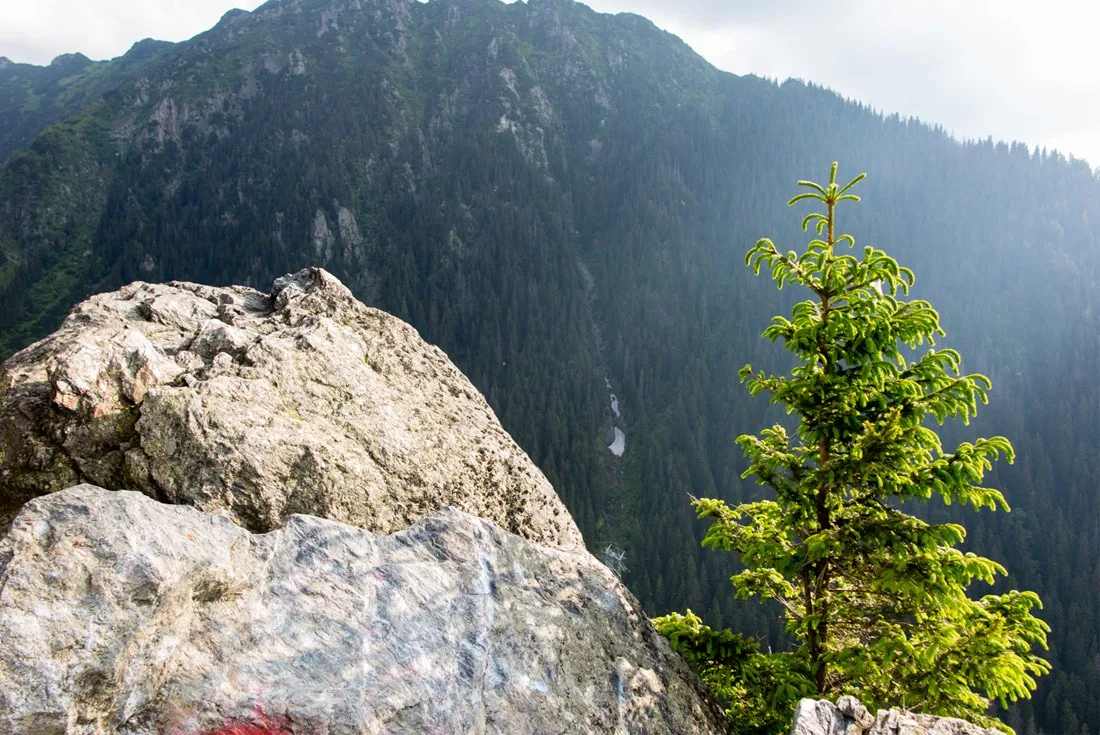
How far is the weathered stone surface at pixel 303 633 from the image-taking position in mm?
5309

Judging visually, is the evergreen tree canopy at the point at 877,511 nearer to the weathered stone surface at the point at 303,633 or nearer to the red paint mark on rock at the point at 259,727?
the weathered stone surface at the point at 303,633

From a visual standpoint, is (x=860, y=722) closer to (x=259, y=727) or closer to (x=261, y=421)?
(x=259, y=727)

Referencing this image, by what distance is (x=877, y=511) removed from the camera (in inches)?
365

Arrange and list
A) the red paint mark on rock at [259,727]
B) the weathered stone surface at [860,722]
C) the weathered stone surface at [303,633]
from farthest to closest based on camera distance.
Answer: the weathered stone surface at [860,722]
the red paint mark on rock at [259,727]
the weathered stone surface at [303,633]

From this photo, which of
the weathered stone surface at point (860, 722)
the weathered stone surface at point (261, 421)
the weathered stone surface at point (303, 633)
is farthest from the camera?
the weathered stone surface at point (261, 421)

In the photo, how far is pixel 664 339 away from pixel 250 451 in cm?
17635

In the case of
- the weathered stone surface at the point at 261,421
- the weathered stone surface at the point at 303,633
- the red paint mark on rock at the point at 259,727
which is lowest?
the red paint mark on rock at the point at 259,727

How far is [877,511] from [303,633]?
7.98 m

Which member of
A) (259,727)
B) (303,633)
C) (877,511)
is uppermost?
(877,511)

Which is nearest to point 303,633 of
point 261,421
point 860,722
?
point 261,421

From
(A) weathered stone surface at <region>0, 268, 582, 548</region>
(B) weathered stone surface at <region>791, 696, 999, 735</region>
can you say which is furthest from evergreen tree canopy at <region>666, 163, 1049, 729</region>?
Result: (A) weathered stone surface at <region>0, 268, 582, 548</region>

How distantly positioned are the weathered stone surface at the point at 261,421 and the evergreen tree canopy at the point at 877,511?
3.82m

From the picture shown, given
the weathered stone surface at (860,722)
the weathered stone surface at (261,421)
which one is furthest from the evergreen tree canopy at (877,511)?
the weathered stone surface at (261,421)

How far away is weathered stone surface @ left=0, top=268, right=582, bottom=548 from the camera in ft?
24.5
